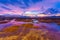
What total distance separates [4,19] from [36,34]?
592 millimetres

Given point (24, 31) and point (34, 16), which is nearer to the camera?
point (24, 31)

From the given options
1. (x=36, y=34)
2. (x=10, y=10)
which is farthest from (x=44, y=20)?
(x=10, y=10)

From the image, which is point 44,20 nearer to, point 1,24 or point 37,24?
point 37,24

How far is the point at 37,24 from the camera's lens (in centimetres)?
161

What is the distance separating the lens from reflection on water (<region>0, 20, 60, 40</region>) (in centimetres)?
127

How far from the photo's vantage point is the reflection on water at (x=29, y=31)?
1266 millimetres

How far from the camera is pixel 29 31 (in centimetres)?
145

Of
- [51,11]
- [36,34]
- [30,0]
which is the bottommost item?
[36,34]

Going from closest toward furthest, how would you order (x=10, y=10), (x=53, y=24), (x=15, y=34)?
(x=15, y=34) < (x=53, y=24) < (x=10, y=10)

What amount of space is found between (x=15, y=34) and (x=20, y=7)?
1.62 ft

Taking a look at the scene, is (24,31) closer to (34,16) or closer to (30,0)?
(34,16)

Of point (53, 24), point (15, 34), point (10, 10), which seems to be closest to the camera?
point (15, 34)

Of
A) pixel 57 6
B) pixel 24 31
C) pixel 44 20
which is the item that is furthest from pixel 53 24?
pixel 24 31

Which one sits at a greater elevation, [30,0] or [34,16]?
[30,0]
